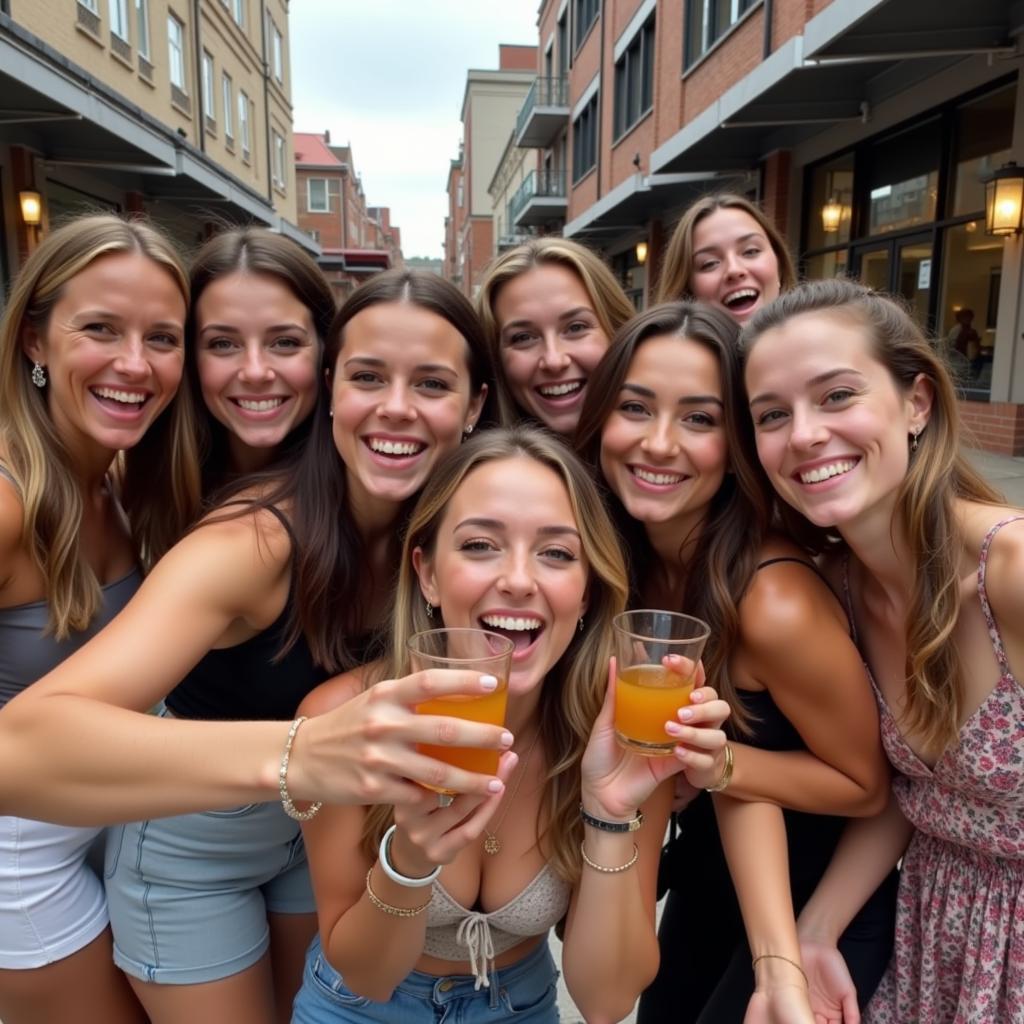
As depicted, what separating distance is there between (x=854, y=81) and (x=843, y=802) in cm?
999

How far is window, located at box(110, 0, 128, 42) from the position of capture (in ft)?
46.4

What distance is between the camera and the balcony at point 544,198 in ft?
87.1

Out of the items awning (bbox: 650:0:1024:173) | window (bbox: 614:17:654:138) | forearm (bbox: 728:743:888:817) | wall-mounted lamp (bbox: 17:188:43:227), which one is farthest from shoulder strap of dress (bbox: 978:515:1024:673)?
window (bbox: 614:17:654:138)

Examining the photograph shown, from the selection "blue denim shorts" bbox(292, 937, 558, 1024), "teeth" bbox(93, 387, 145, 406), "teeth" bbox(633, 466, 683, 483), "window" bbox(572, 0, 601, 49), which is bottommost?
"blue denim shorts" bbox(292, 937, 558, 1024)

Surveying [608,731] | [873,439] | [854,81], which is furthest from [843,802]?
[854,81]

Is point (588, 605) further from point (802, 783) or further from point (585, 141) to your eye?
point (585, 141)

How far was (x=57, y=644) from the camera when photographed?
7.13 feet

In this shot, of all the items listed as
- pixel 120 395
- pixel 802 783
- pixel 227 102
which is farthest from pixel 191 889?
pixel 227 102

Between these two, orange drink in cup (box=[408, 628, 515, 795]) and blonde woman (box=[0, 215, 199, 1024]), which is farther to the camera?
blonde woman (box=[0, 215, 199, 1024])

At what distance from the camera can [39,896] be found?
2.06 m

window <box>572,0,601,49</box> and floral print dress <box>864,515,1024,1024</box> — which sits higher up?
window <box>572,0,601,49</box>

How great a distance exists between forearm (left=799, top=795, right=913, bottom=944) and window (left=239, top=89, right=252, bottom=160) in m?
25.7

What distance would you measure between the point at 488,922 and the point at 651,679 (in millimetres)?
776

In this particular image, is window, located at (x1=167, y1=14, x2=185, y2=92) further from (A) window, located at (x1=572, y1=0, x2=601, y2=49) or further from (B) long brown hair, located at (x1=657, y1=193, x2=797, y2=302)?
(B) long brown hair, located at (x1=657, y1=193, x2=797, y2=302)
